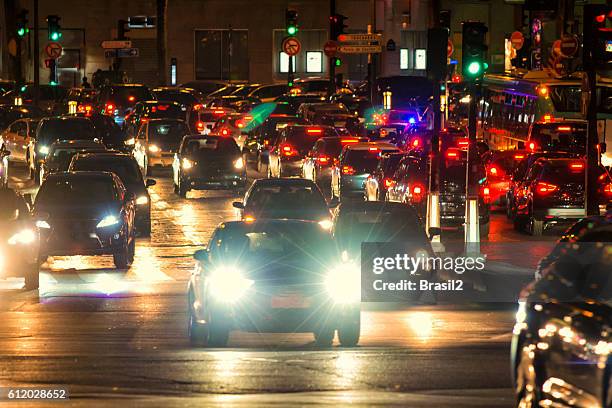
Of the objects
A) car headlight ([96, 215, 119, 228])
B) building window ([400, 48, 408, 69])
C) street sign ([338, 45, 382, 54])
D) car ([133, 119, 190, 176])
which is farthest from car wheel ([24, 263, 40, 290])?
building window ([400, 48, 408, 69])

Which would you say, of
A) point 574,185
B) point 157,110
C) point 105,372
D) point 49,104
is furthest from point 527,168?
point 49,104

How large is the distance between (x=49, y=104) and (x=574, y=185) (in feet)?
163

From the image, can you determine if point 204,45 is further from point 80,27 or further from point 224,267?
point 224,267

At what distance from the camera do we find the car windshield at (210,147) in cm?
4128

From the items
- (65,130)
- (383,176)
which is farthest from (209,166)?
(383,176)

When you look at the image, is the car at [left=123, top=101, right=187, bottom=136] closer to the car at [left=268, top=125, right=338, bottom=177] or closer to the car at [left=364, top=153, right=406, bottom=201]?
the car at [left=268, top=125, right=338, bottom=177]

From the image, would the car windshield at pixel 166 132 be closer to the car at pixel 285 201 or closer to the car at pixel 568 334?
the car at pixel 285 201

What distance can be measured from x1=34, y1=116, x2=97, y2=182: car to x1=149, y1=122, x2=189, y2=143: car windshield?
2599mm

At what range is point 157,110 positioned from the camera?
58656mm

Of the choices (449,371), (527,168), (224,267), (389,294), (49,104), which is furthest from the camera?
(49,104)

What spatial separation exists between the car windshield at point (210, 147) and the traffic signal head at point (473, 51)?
51.2 feet

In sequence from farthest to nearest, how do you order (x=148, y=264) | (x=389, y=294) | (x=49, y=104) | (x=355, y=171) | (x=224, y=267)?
(x=49, y=104), (x=355, y=171), (x=148, y=264), (x=389, y=294), (x=224, y=267)

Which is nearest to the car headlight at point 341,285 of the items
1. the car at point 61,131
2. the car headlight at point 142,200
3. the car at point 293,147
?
the car headlight at point 142,200

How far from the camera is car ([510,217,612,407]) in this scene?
9.65 meters
